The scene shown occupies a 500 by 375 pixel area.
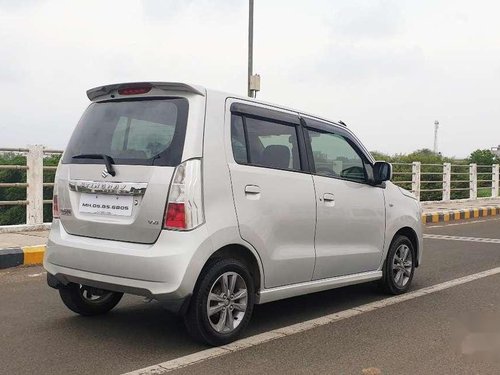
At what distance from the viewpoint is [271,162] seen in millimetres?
4332

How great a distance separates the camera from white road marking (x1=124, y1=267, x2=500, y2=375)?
11.6ft

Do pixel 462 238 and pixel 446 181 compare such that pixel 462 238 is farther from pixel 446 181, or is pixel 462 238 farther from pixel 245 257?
pixel 446 181

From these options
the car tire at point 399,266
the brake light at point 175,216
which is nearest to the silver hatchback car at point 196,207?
the brake light at point 175,216

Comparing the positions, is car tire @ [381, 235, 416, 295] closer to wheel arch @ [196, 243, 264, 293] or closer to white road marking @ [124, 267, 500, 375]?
white road marking @ [124, 267, 500, 375]

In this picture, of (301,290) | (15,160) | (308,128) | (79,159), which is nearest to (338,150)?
(308,128)

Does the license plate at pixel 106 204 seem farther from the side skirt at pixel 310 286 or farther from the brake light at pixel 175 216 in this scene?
the side skirt at pixel 310 286

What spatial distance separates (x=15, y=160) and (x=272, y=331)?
657 centimetres

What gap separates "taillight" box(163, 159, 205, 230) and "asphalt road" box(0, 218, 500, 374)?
2.91ft

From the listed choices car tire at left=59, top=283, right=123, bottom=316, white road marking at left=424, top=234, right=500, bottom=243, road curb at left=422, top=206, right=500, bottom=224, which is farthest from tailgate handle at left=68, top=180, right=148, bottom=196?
road curb at left=422, top=206, right=500, bottom=224

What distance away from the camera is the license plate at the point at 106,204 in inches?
150

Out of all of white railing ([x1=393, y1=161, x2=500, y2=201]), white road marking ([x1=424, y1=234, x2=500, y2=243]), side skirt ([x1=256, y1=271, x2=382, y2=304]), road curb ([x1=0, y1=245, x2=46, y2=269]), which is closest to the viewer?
side skirt ([x1=256, y1=271, x2=382, y2=304])

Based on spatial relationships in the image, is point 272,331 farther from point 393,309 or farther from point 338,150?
point 338,150

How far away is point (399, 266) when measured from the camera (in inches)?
225

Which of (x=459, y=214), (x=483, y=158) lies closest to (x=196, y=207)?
(x=459, y=214)
